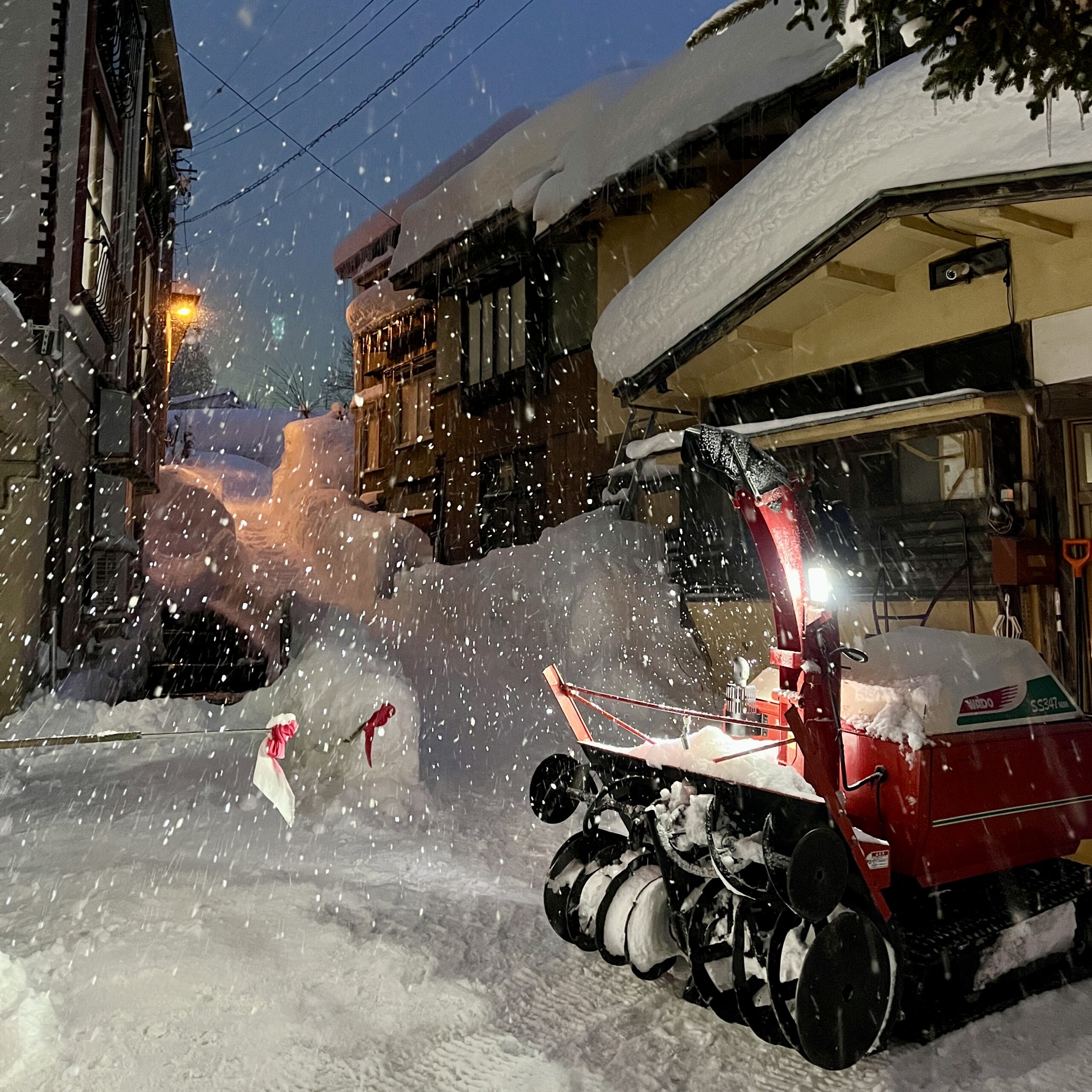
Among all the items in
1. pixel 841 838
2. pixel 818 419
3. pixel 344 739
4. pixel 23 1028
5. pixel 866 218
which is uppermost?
pixel 866 218

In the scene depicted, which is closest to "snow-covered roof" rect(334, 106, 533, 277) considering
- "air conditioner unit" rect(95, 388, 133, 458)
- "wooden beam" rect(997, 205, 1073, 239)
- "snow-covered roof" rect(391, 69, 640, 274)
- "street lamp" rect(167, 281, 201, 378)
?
"snow-covered roof" rect(391, 69, 640, 274)

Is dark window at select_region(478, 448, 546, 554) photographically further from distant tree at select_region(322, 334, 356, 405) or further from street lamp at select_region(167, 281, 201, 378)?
distant tree at select_region(322, 334, 356, 405)

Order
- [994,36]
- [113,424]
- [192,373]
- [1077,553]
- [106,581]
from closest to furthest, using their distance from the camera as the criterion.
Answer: [994,36] → [1077,553] → [113,424] → [106,581] → [192,373]

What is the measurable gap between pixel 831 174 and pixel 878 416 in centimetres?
248

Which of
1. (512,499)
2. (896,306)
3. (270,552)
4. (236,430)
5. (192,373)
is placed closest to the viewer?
(896,306)

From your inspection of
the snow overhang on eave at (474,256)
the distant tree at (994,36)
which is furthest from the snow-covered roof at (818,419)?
the snow overhang on eave at (474,256)

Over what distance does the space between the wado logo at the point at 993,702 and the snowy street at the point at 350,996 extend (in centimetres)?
Answer: 133

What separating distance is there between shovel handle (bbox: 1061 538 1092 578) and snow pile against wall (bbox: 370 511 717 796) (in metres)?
3.99

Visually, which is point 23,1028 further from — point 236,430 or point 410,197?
point 236,430

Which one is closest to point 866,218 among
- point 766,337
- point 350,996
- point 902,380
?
point 902,380

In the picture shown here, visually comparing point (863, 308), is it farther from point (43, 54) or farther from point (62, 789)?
point (43, 54)

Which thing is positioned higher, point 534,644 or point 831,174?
point 831,174

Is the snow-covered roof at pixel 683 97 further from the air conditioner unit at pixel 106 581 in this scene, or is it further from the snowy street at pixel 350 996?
the snowy street at pixel 350 996

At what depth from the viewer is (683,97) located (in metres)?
12.3
